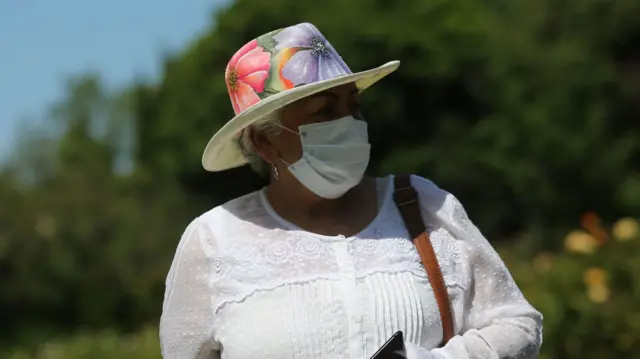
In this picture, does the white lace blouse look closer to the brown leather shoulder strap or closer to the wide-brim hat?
the brown leather shoulder strap

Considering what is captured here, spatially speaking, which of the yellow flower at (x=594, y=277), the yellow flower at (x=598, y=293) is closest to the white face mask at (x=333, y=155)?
the yellow flower at (x=598, y=293)

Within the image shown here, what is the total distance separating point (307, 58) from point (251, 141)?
0.31m

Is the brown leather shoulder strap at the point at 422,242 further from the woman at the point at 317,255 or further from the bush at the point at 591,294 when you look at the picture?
the bush at the point at 591,294

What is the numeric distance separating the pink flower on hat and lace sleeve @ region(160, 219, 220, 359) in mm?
350

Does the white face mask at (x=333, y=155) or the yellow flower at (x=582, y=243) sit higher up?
the white face mask at (x=333, y=155)

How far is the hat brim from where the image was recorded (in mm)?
2932

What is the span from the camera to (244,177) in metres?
21.1

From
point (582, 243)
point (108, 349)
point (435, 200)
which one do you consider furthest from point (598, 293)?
point (435, 200)

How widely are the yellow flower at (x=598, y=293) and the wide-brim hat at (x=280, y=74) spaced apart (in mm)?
4175

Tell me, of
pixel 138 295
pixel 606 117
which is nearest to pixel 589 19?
pixel 606 117

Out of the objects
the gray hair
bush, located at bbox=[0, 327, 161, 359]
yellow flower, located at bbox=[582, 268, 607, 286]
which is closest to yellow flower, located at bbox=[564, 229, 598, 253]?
yellow flower, located at bbox=[582, 268, 607, 286]

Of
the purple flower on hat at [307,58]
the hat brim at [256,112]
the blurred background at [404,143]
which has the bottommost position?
the blurred background at [404,143]

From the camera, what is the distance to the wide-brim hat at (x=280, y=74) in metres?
2.97

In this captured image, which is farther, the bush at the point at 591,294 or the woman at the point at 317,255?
the bush at the point at 591,294
